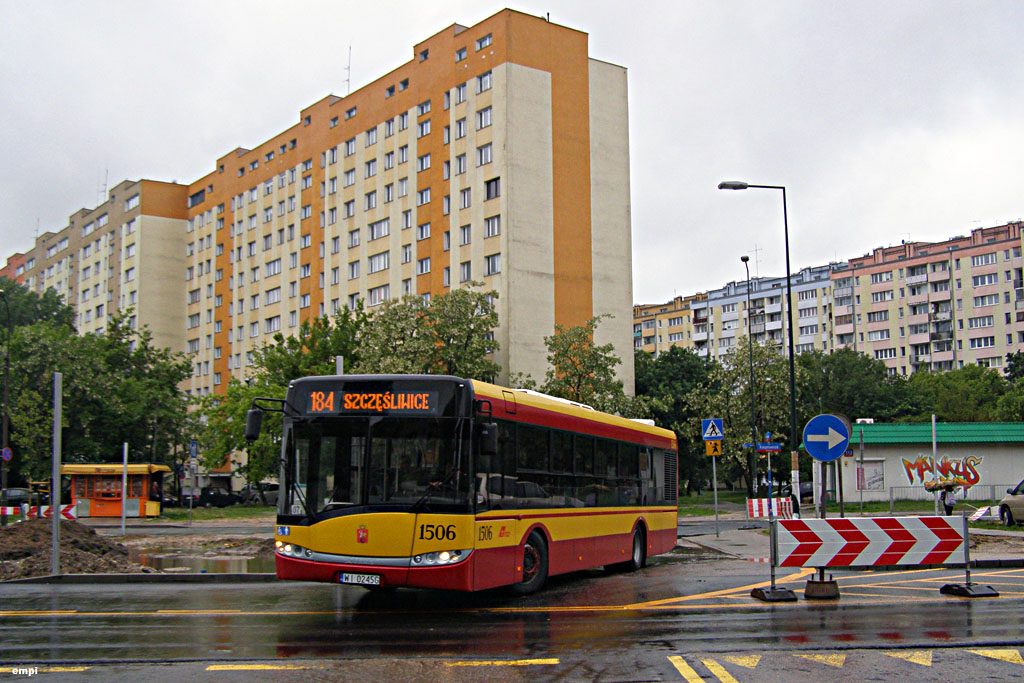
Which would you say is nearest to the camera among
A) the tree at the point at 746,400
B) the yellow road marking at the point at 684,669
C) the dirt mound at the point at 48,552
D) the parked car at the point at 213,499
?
the yellow road marking at the point at 684,669

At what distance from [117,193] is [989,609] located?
99266 millimetres

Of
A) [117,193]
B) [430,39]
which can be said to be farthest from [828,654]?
[117,193]

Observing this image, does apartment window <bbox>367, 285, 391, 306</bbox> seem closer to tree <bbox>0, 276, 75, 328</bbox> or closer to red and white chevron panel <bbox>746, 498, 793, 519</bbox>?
red and white chevron panel <bbox>746, 498, 793, 519</bbox>

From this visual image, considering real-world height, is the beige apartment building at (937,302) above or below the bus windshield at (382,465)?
above

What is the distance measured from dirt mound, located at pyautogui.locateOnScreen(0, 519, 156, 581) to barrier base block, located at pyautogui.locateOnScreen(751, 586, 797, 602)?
34.9ft

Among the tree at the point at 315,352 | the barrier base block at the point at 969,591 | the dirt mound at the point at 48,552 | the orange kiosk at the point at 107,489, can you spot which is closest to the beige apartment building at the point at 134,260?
the tree at the point at 315,352

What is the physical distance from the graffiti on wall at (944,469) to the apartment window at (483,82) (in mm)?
30469

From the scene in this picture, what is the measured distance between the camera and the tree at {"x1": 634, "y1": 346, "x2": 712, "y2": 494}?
226 feet

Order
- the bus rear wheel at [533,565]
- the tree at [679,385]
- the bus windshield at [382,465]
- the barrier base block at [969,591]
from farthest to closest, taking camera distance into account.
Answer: the tree at [679,385] → the bus rear wheel at [533,565] → the barrier base block at [969,591] → the bus windshield at [382,465]

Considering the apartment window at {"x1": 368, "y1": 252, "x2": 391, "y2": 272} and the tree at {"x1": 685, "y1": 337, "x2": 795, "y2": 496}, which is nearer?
the tree at {"x1": 685, "y1": 337, "x2": 795, "y2": 496}

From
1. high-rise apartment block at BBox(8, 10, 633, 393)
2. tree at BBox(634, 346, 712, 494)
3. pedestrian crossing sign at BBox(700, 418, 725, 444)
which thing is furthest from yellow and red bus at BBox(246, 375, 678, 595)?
tree at BBox(634, 346, 712, 494)

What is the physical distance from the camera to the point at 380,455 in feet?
36.7

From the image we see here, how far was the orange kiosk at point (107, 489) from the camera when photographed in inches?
1650

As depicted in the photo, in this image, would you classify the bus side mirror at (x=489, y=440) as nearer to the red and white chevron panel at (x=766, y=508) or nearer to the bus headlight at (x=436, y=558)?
the bus headlight at (x=436, y=558)
